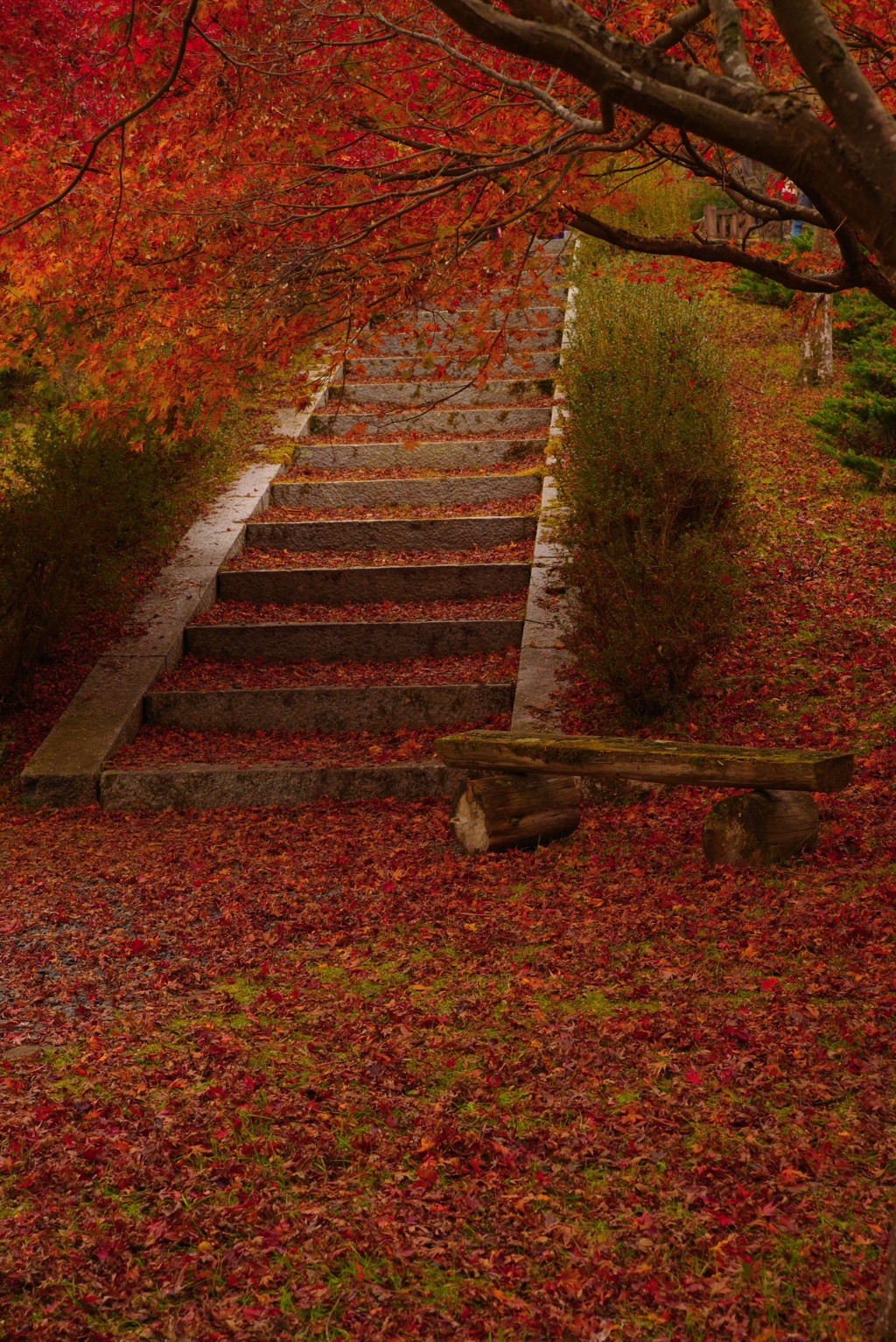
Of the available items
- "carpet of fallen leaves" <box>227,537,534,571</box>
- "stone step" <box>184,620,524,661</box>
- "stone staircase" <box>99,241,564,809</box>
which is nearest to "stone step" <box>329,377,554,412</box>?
"stone staircase" <box>99,241,564,809</box>

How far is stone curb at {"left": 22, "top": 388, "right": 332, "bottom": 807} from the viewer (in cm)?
666

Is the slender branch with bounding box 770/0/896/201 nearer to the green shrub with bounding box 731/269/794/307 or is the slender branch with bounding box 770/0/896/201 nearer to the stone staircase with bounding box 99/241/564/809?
the stone staircase with bounding box 99/241/564/809

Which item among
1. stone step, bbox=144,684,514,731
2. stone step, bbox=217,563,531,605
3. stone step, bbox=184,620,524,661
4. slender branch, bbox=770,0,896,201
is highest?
slender branch, bbox=770,0,896,201

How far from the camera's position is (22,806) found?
6.69 m

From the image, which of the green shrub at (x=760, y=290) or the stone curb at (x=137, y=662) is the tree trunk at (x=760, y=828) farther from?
the green shrub at (x=760, y=290)

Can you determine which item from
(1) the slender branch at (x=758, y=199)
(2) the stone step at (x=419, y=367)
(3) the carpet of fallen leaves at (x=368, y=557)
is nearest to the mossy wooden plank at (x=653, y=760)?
(1) the slender branch at (x=758, y=199)

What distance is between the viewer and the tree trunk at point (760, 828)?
16.0ft

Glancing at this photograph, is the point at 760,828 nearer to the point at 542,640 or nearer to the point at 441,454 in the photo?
the point at 542,640

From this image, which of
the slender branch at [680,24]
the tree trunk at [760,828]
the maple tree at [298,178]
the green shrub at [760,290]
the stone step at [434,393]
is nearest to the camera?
the slender branch at [680,24]

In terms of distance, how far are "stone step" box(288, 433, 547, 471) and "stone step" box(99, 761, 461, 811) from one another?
4568 millimetres

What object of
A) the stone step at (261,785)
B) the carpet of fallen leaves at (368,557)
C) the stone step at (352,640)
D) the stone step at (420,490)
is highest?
the stone step at (420,490)

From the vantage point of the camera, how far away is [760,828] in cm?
487

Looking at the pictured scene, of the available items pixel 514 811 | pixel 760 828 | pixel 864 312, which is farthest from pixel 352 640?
pixel 864 312

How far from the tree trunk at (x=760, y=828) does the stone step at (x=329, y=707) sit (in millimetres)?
2293
